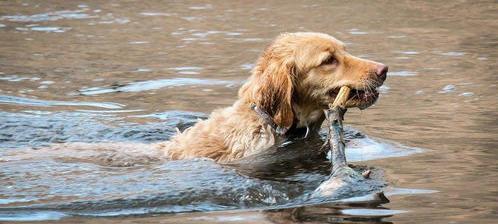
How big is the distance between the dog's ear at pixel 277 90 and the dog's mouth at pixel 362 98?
1.64 feet

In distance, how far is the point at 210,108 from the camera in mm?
11555

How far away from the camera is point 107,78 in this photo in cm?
1363

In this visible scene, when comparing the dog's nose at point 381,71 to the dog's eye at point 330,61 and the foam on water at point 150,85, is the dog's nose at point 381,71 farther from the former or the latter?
the foam on water at point 150,85

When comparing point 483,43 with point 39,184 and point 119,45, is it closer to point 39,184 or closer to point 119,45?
point 119,45

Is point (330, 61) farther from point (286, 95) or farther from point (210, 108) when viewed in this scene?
point (210, 108)

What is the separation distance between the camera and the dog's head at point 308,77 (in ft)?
27.0

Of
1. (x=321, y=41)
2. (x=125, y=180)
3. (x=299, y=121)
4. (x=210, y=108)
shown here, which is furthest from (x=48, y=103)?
(x=321, y=41)

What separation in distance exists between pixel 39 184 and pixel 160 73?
5867 millimetres

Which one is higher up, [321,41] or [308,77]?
[321,41]

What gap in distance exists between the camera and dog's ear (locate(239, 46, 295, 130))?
8344mm

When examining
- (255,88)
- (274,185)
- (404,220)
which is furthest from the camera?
(255,88)

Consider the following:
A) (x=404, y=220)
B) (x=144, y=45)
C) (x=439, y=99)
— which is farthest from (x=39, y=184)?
(x=144, y=45)

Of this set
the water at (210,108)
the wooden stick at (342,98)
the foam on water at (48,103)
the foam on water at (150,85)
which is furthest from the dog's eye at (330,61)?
the foam on water at (150,85)

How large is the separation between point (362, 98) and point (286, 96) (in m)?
0.62
